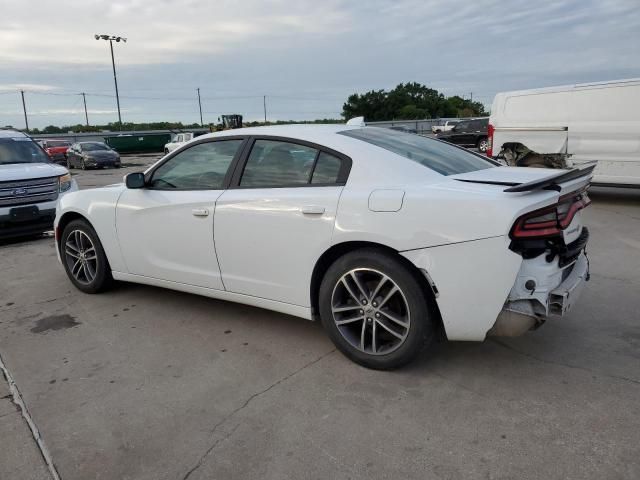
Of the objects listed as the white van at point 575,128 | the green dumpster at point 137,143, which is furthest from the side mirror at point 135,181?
the green dumpster at point 137,143

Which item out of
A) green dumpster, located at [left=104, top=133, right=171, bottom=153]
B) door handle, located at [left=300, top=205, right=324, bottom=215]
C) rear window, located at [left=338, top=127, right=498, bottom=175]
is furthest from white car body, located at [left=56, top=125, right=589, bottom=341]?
green dumpster, located at [left=104, top=133, right=171, bottom=153]

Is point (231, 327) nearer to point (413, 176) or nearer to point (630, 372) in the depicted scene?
point (413, 176)

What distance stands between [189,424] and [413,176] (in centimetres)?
189

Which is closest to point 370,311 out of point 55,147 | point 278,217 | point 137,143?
point 278,217

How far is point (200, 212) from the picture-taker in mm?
3840

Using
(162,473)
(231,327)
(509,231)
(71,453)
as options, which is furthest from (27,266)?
(509,231)

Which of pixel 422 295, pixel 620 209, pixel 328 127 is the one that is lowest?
pixel 620 209

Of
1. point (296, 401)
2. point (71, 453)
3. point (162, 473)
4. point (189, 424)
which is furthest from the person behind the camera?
point (296, 401)

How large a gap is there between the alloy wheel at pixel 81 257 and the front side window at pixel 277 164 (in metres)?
1.97

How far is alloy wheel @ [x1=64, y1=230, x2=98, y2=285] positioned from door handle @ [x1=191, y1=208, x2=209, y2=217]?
4.77ft

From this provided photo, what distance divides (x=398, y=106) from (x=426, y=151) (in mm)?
70481

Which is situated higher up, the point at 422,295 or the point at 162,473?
the point at 422,295

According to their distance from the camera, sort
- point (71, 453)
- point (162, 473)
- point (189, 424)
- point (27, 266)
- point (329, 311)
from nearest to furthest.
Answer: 1. point (162, 473)
2. point (71, 453)
3. point (189, 424)
4. point (329, 311)
5. point (27, 266)

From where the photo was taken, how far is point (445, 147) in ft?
13.3
